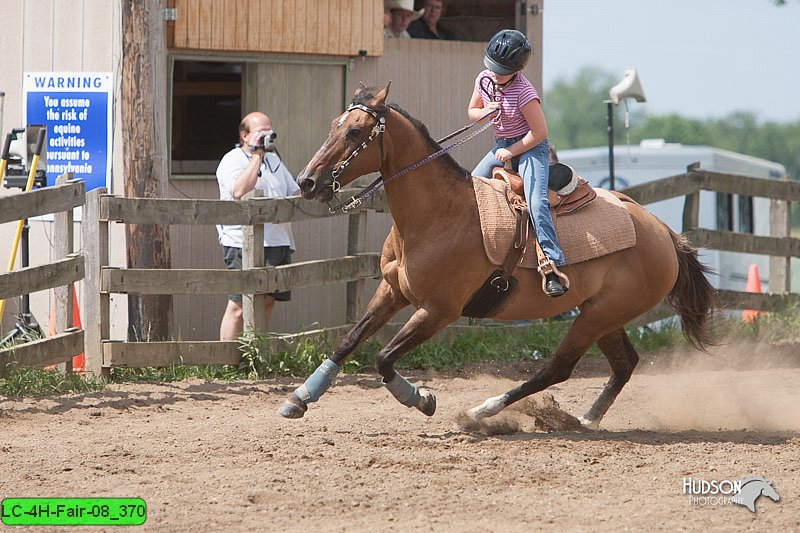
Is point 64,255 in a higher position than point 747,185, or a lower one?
lower

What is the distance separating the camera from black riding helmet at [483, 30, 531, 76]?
6949mm

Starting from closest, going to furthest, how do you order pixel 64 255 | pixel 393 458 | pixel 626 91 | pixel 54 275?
1. pixel 393 458
2. pixel 54 275
3. pixel 64 255
4. pixel 626 91

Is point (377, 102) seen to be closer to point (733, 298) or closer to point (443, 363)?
point (443, 363)

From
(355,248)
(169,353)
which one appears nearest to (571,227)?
(355,248)

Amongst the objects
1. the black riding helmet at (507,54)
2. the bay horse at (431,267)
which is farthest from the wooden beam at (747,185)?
the black riding helmet at (507,54)

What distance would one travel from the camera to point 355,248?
10.1 meters

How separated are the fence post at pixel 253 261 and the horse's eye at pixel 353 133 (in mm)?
2801

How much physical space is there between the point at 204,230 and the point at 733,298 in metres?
5.35

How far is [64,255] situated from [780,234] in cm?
749

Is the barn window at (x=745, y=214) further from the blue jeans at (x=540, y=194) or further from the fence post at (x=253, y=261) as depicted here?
the blue jeans at (x=540, y=194)

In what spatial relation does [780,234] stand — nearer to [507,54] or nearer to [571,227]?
[571,227]

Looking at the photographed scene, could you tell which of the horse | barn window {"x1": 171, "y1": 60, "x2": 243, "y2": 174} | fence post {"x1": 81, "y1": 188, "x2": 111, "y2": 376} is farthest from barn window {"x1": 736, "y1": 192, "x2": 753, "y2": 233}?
the horse

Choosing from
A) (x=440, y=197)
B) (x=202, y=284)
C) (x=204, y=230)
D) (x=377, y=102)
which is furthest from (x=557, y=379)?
(x=204, y=230)

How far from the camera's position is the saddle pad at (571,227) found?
7094 millimetres
